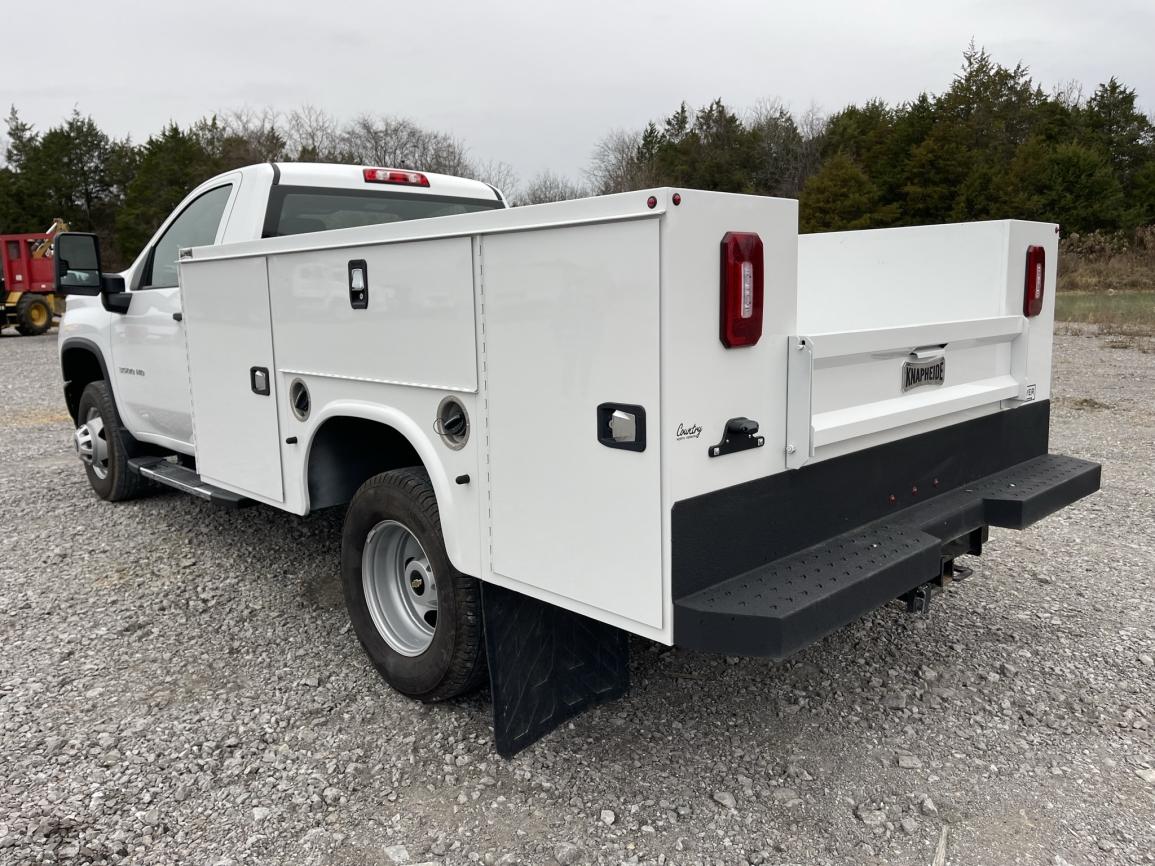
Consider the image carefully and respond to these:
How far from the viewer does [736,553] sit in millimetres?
2512

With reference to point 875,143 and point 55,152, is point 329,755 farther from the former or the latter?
point 55,152

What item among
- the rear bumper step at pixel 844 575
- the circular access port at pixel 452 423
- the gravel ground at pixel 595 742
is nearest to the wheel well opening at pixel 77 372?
the gravel ground at pixel 595 742

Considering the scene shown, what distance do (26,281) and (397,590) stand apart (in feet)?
76.2

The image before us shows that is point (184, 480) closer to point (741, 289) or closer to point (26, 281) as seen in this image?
point (741, 289)

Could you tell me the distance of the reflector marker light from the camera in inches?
92.3

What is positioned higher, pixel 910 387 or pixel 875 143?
pixel 875 143

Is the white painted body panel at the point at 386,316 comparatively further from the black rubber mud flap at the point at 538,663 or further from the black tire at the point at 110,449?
the black tire at the point at 110,449

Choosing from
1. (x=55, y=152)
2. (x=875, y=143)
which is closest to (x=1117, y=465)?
(x=875, y=143)

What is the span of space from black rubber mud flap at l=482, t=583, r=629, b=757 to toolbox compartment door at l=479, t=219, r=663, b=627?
0.25 meters

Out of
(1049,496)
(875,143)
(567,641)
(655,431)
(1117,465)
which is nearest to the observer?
(655,431)

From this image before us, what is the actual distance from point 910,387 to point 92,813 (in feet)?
9.85

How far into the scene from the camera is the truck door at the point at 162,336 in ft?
15.5

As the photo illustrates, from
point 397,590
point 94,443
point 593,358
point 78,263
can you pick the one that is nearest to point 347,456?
point 397,590

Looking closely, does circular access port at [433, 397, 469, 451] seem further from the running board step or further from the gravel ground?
the running board step
